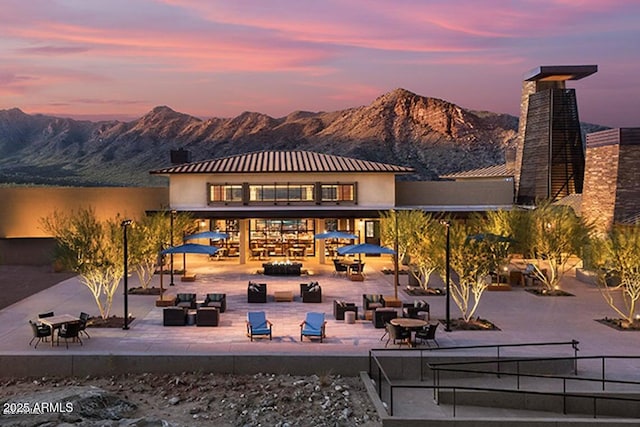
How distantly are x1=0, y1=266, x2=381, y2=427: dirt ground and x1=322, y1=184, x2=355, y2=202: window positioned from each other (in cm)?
2192

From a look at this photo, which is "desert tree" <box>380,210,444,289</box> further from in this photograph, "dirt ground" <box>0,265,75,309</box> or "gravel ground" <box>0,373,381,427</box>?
"dirt ground" <box>0,265,75,309</box>

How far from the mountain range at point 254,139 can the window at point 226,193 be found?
75681mm

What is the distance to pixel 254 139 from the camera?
162 meters

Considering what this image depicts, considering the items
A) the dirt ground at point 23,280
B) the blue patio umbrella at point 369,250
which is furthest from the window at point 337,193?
the dirt ground at point 23,280

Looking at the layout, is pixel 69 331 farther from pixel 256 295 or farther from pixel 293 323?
pixel 256 295

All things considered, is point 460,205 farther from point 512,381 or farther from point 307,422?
point 307,422

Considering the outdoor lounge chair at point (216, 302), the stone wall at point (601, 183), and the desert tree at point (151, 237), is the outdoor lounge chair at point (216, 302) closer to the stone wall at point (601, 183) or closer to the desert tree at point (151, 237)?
the desert tree at point (151, 237)

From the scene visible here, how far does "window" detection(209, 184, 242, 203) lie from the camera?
3584cm

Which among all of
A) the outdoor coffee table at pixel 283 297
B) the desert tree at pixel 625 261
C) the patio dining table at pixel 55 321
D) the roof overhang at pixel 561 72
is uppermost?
the roof overhang at pixel 561 72

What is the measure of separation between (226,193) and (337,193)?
7.18 meters

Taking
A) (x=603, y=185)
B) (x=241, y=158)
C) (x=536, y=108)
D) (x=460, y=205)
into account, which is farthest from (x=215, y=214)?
(x=536, y=108)

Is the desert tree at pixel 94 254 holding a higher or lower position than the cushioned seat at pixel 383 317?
higher

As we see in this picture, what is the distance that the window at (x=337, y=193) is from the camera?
36.0m

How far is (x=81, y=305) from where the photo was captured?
72.1 ft
